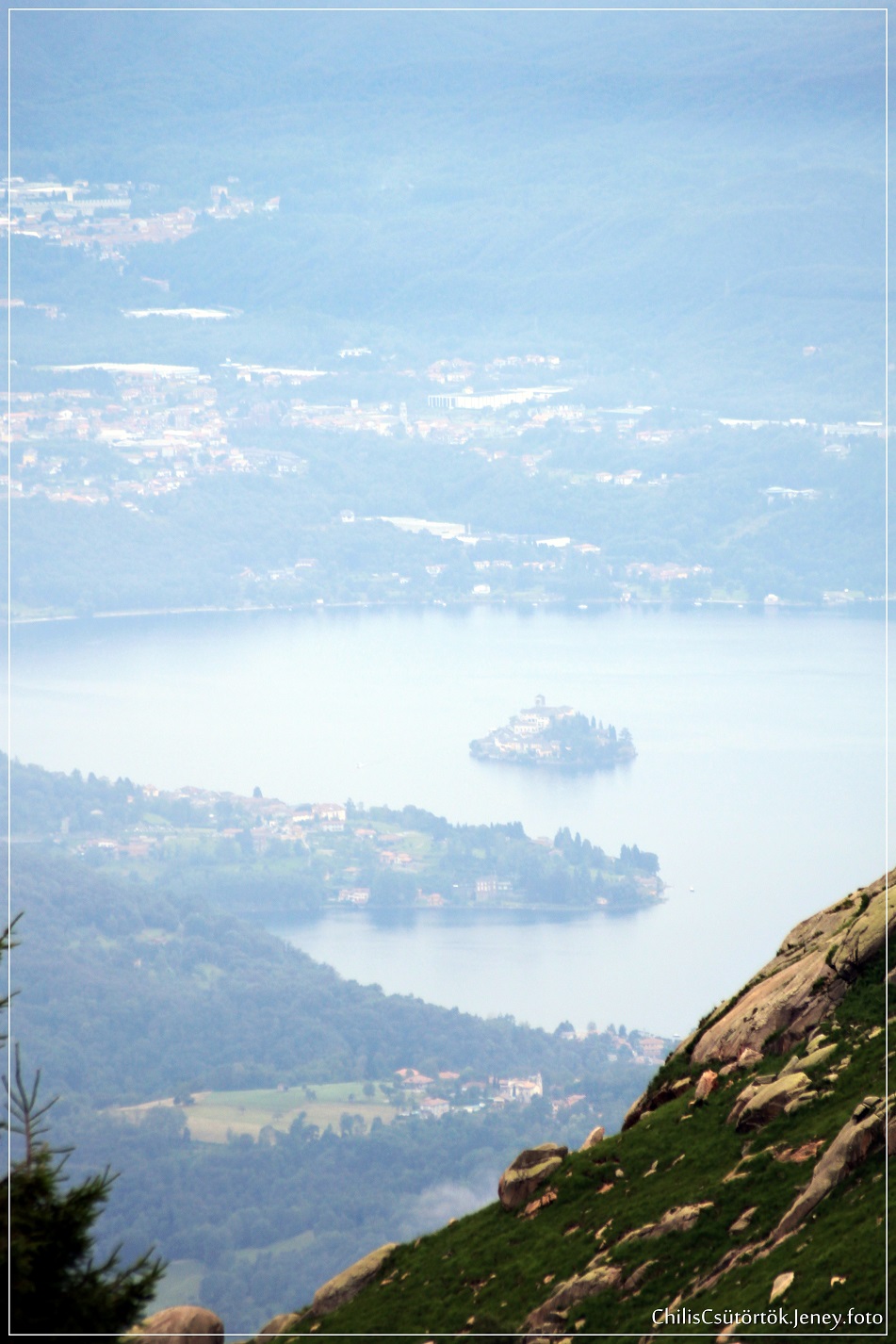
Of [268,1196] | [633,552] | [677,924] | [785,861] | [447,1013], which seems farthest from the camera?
[633,552]

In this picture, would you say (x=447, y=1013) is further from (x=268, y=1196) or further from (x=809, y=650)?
(x=809, y=650)

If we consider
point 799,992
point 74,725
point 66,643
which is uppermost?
point 66,643

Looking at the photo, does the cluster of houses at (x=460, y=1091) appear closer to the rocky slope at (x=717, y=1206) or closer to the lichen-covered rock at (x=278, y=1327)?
the lichen-covered rock at (x=278, y=1327)

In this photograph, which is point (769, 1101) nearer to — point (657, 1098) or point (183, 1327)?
point (657, 1098)

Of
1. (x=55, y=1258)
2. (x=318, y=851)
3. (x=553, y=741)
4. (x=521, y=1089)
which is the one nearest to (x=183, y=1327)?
(x=55, y=1258)

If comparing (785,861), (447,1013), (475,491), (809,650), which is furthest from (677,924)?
(475,491)
